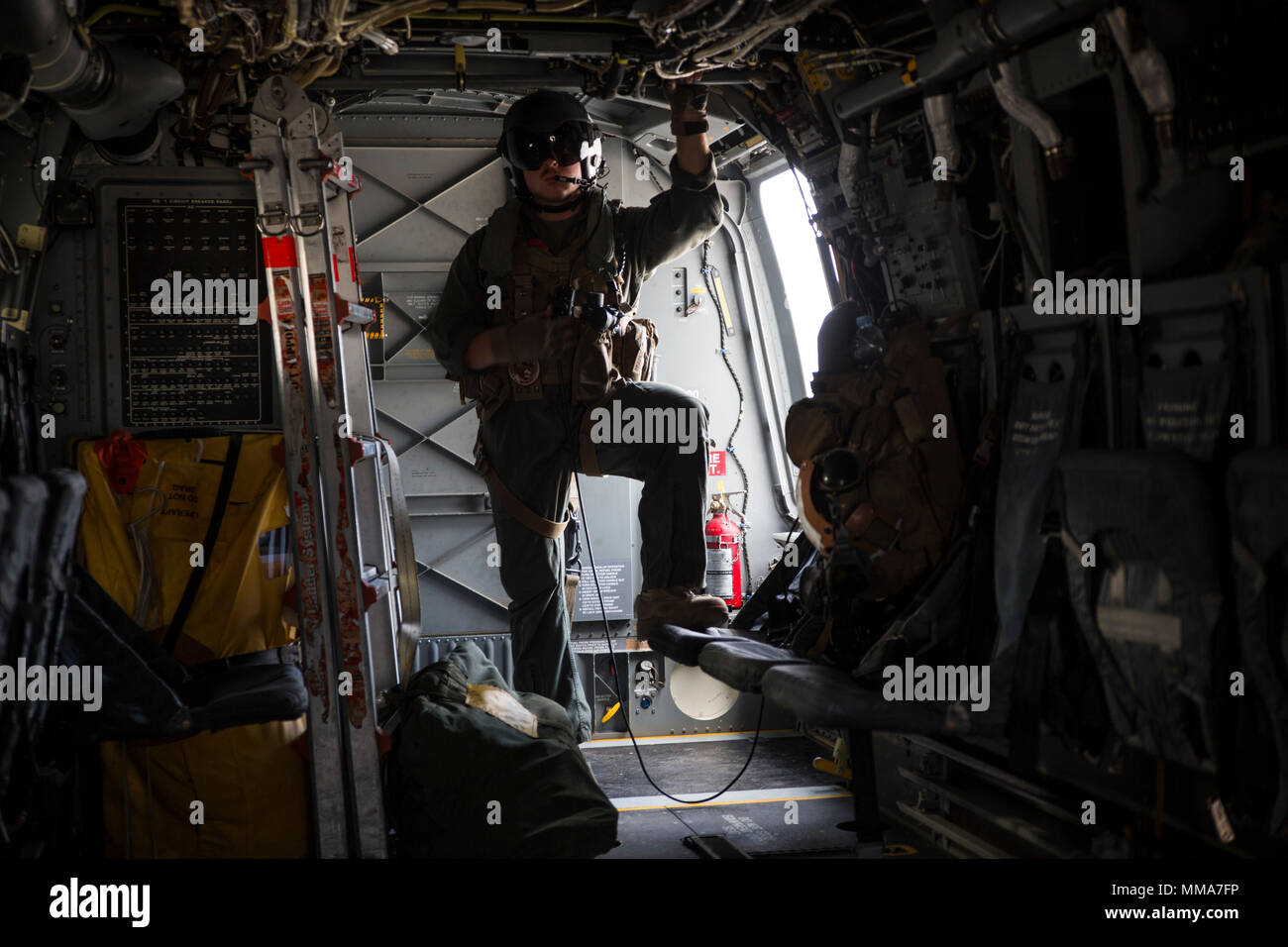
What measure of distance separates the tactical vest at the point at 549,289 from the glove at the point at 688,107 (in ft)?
1.65

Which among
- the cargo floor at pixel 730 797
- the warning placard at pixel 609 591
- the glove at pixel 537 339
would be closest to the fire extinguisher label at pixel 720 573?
the warning placard at pixel 609 591

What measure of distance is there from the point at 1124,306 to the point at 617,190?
12.5 ft

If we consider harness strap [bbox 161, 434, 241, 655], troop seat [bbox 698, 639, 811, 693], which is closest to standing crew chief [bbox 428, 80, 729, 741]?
troop seat [bbox 698, 639, 811, 693]

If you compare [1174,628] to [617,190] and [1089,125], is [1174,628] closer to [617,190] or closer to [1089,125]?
[1089,125]

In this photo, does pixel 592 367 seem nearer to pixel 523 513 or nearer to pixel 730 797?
pixel 523 513

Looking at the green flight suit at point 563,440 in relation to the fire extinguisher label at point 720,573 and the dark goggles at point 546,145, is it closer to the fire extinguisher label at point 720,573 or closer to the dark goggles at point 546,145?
the dark goggles at point 546,145

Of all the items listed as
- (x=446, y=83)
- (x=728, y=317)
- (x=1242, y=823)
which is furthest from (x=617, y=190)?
(x=1242, y=823)

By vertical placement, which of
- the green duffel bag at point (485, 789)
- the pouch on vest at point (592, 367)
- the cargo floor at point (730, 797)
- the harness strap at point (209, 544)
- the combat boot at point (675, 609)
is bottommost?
the cargo floor at point (730, 797)

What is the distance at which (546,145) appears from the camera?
4.26 metres

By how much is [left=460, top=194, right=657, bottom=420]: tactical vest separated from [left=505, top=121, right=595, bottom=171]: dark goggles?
0.76 ft

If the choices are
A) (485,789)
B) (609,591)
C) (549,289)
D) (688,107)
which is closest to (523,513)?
(549,289)

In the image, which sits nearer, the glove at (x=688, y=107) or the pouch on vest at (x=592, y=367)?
the glove at (x=688, y=107)

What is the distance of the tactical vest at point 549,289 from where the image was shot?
4320mm

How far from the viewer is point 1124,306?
9.42 feet
